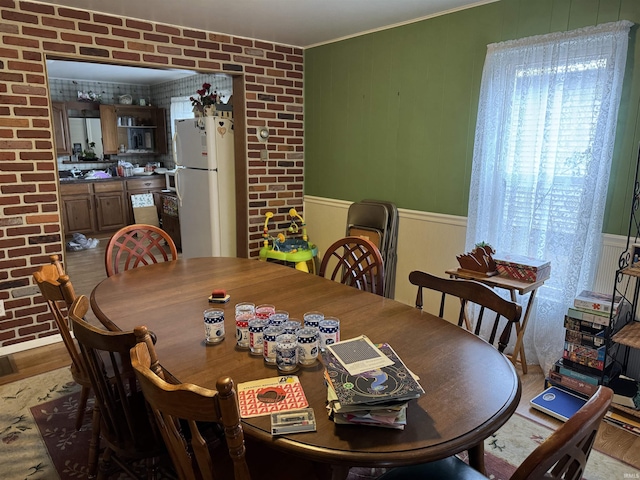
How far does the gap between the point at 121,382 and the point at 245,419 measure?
0.52 meters

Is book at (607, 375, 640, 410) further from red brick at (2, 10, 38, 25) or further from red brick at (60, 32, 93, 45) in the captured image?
red brick at (2, 10, 38, 25)

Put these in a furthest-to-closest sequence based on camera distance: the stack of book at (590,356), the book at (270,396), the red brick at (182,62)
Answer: the red brick at (182,62) < the stack of book at (590,356) < the book at (270,396)

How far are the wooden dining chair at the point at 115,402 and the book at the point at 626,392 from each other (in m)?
2.20

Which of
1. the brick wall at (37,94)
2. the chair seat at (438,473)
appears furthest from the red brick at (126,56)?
the chair seat at (438,473)

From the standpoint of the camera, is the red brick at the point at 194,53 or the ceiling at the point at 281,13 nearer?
the ceiling at the point at 281,13

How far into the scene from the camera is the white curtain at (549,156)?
2361 mm

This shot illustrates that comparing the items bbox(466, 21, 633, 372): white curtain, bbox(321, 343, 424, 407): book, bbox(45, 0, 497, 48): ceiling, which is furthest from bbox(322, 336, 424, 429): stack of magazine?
bbox(45, 0, 497, 48): ceiling

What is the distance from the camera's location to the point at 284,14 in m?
3.09

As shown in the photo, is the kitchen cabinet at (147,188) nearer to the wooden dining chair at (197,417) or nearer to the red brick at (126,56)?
the red brick at (126,56)

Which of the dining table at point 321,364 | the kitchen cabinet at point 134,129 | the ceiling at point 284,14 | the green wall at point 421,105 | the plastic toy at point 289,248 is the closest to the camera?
the dining table at point 321,364

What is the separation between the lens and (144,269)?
2434mm

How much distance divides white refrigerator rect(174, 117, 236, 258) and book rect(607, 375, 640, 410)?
125 inches

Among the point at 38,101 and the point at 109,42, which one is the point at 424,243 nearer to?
the point at 109,42

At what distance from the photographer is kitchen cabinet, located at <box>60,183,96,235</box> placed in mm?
6258
